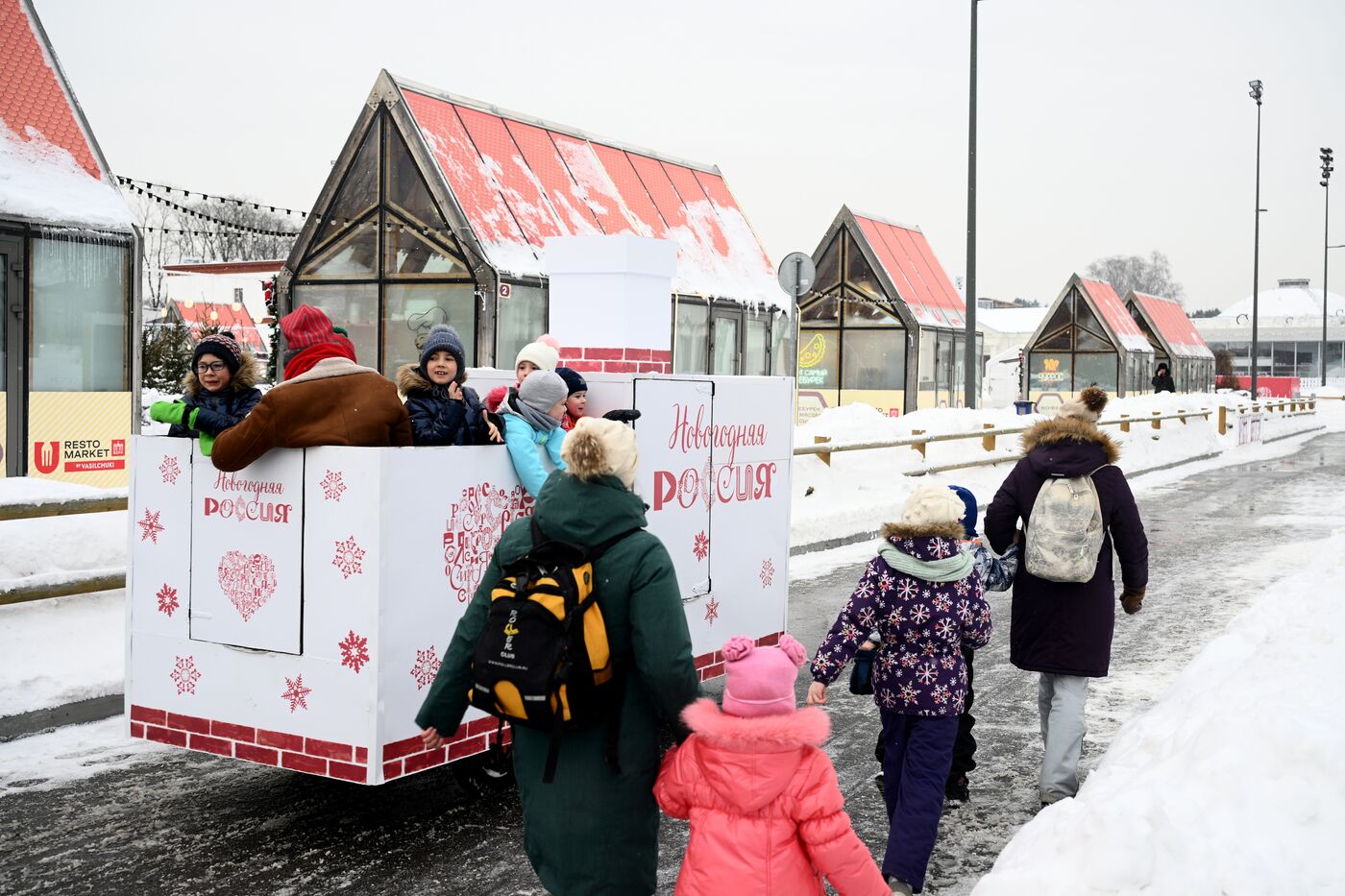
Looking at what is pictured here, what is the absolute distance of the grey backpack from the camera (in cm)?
583

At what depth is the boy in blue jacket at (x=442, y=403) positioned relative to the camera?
19.1ft

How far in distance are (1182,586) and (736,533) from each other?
5837 millimetres

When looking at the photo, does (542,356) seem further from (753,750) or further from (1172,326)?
(1172,326)

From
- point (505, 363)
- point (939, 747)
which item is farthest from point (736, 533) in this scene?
point (505, 363)

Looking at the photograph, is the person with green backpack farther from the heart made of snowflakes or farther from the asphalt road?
the heart made of snowflakes

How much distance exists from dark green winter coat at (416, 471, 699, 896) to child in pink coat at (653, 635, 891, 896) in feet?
0.62

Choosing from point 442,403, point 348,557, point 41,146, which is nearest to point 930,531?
point 348,557

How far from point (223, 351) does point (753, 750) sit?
Answer: 144 inches

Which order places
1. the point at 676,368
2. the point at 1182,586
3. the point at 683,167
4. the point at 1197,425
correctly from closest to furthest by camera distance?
1. the point at 1182,586
2. the point at 676,368
3. the point at 683,167
4. the point at 1197,425

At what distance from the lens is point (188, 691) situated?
5.48 metres

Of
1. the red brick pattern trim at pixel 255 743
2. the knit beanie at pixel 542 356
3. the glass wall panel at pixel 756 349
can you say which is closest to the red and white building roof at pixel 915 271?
the glass wall panel at pixel 756 349

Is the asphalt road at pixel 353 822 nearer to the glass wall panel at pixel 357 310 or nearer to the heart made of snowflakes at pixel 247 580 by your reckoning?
the heart made of snowflakes at pixel 247 580

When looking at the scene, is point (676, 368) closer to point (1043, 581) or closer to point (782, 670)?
point (1043, 581)

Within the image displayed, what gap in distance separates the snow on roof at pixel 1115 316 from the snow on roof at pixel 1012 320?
65.0m
